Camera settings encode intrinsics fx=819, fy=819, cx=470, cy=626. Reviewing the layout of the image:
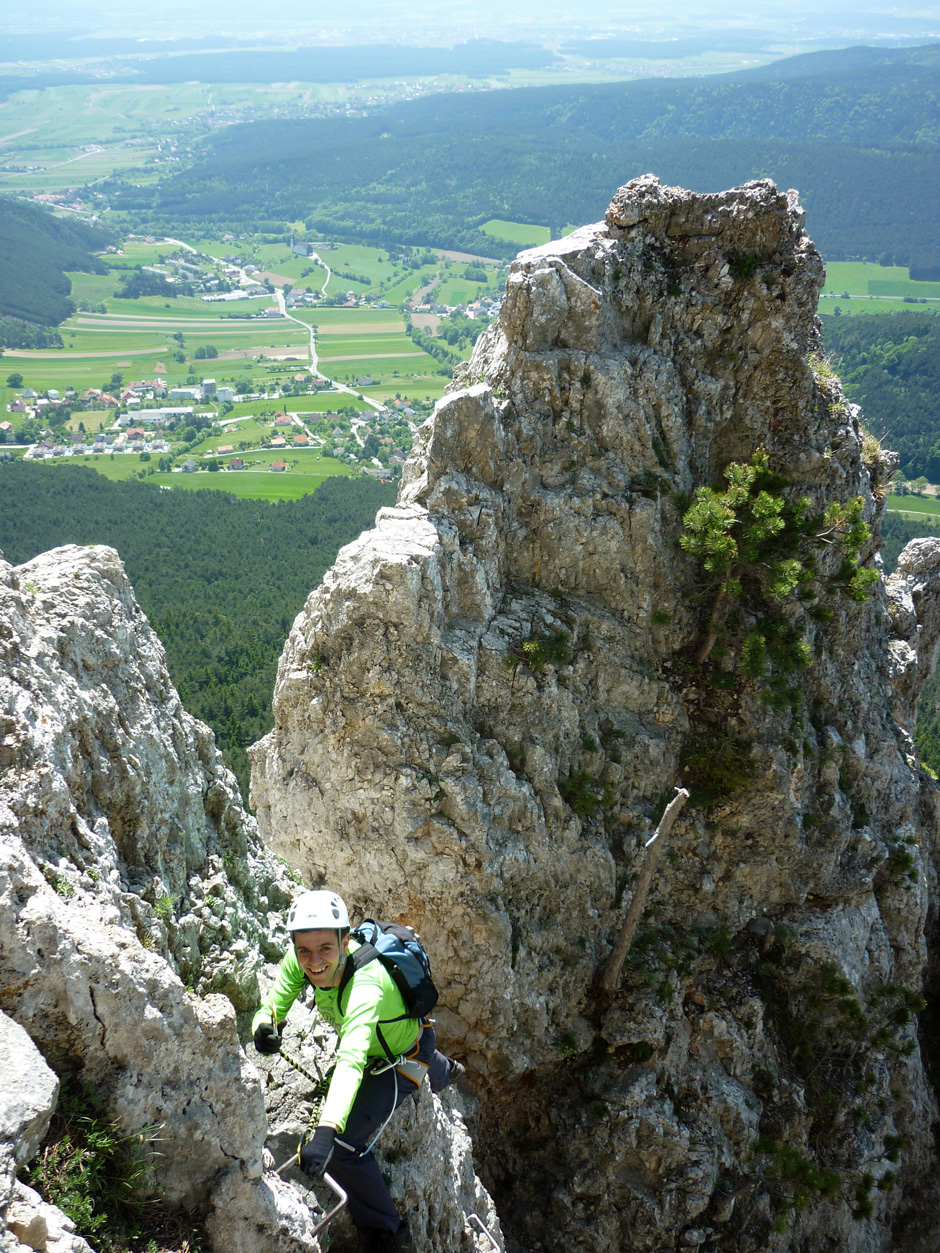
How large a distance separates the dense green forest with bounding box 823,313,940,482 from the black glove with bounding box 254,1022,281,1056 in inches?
5863

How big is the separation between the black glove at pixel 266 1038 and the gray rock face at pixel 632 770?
7012 mm

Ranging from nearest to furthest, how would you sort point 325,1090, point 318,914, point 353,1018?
point 353,1018
point 318,914
point 325,1090

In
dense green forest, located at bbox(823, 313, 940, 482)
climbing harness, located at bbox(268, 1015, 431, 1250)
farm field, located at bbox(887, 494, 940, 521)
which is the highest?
climbing harness, located at bbox(268, 1015, 431, 1250)

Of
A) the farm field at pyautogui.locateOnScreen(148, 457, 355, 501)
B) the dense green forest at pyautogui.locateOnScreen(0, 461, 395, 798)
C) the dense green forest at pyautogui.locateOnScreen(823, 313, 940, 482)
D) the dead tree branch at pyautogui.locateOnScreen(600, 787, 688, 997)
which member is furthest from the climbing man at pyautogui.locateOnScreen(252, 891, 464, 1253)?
the dense green forest at pyautogui.locateOnScreen(823, 313, 940, 482)

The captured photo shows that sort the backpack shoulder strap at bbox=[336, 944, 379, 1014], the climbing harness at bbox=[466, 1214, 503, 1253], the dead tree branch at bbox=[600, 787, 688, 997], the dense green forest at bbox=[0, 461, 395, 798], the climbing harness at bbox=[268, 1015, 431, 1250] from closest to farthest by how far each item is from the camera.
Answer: the climbing harness at bbox=[268, 1015, 431, 1250], the backpack shoulder strap at bbox=[336, 944, 379, 1014], the climbing harness at bbox=[466, 1214, 503, 1253], the dead tree branch at bbox=[600, 787, 688, 997], the dense green forest at bbox=[0, 461, 395, 798]

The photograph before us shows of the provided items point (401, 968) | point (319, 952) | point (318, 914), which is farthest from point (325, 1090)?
A: point (318, 914)

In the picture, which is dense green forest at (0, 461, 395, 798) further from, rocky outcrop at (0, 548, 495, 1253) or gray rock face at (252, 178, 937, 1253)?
rocky outcrop at (0, 548, 495, 1253)

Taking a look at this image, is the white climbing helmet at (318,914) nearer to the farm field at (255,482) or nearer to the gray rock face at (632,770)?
the gray rock face at (632,770)

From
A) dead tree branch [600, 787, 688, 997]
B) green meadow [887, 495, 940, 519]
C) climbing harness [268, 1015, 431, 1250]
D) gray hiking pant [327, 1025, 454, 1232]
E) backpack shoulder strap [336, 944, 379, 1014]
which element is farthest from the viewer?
green meadow [887, 495, 940, 519]

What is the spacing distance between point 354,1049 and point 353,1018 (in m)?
0.30

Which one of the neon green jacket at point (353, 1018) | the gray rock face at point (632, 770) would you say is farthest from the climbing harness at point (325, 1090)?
the gray rock face at point (632, 770)

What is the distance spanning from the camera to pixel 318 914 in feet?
27.5

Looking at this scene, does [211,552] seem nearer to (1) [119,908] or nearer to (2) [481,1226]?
(2) [481,1226]

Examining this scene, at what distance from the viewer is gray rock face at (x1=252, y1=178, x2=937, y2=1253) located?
1666 cm
